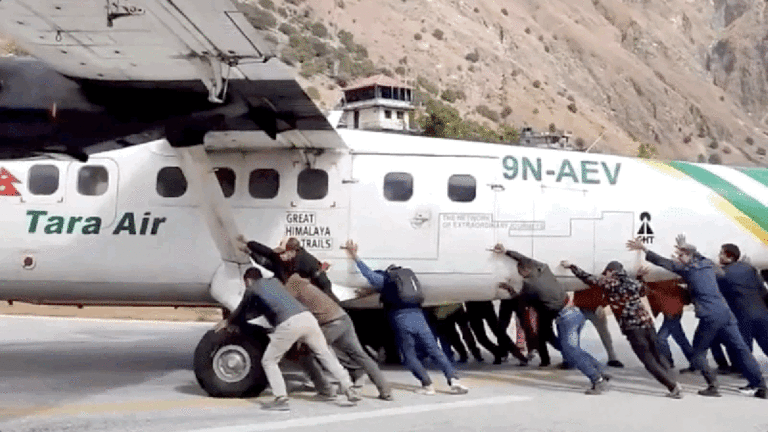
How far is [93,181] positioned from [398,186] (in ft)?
12.1

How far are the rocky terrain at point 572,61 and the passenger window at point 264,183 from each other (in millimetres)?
52301

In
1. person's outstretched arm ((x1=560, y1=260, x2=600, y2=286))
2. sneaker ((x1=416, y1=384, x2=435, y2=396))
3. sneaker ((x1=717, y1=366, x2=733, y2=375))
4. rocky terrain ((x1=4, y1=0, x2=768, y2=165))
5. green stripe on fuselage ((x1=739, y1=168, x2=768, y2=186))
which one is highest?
rocky terrain ((x1=4, y1=0, x2=768, y2=165))

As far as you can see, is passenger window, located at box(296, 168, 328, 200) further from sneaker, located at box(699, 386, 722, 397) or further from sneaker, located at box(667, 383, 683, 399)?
sneaker, located at box(699, 386, 722, 397)

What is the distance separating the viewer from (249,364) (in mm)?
9508

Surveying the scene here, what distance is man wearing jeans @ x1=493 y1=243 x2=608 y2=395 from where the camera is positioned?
10016mm

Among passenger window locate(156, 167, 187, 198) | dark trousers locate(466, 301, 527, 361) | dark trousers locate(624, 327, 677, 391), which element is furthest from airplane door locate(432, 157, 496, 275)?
passenger window locate(156, 167, 187, 198)

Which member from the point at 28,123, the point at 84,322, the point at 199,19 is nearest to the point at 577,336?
the point at 199,19

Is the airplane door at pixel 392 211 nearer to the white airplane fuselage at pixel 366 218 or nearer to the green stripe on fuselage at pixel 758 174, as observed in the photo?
the white airplane fuselage at pixel 366 218

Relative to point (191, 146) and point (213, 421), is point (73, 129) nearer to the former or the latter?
point (191, 146)

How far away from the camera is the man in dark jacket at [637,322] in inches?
383

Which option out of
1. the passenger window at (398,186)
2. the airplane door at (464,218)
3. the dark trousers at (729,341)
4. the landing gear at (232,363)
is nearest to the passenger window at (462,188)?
the airplane door at (464,218)

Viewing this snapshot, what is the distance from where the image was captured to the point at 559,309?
10891mm

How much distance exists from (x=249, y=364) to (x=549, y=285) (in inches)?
150

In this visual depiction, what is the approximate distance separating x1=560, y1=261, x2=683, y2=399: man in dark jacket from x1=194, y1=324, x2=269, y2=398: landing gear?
4.03 m
